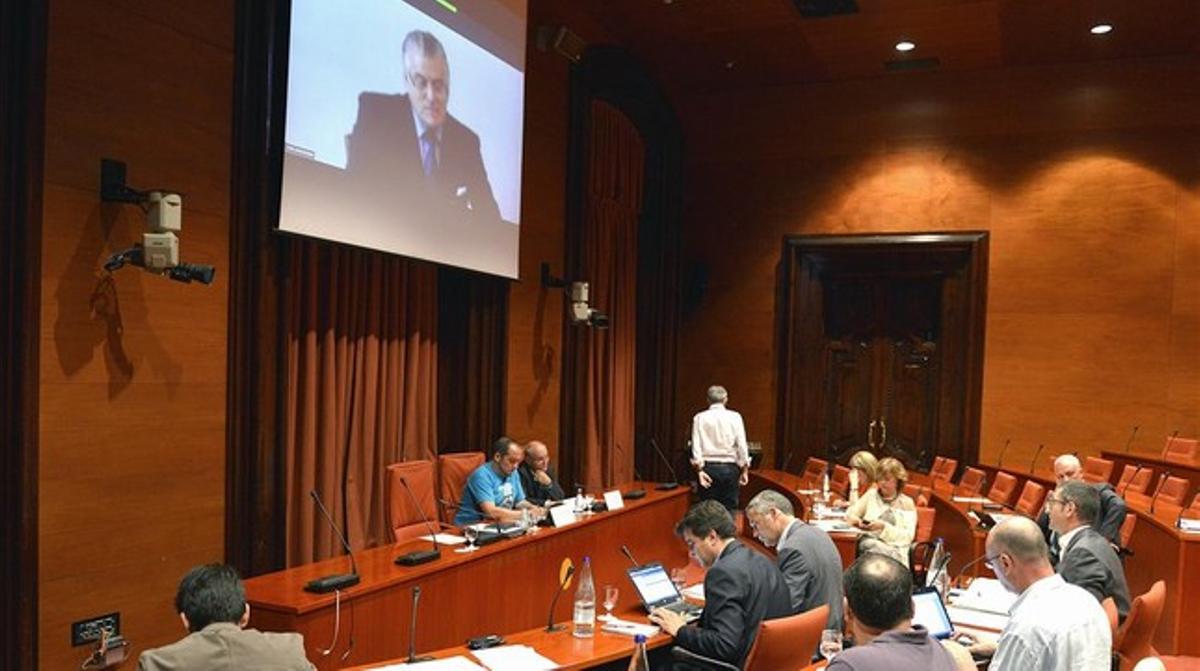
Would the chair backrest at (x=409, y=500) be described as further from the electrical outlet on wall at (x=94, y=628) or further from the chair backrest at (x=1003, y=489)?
the chair backrest at (x=1003, y=489)

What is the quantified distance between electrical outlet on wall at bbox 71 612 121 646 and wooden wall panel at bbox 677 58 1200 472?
714 cm

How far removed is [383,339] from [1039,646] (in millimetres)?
4385

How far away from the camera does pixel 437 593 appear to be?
12.0 feet

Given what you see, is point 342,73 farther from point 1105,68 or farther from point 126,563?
point 1105,68

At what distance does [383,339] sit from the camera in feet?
19.6

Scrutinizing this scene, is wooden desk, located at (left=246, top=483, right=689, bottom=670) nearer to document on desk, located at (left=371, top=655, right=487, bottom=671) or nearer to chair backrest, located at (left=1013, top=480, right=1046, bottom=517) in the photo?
document on desk, located at (left=371, top=655, right=487, bottom=671)

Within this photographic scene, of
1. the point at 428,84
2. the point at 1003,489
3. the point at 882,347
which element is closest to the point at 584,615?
the point at 428,84

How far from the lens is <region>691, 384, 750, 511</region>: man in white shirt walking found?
25.3 feet

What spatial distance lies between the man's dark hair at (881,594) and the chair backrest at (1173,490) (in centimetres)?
480

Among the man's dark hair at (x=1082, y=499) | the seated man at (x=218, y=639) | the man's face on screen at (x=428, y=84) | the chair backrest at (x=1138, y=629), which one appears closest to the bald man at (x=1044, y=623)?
the chair backrest at (x=1138, y=629)

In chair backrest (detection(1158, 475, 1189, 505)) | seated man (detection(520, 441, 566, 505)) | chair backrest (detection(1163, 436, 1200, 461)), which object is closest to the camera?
seated man (detection(520, 441, 566, 505))

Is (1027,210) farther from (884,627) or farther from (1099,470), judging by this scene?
(884,627)

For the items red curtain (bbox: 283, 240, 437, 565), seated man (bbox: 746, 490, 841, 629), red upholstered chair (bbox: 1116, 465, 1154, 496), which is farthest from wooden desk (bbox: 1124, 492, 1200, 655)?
red curtain (bbox: 283, 240, 437, 565)

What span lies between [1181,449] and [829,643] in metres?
6.25
